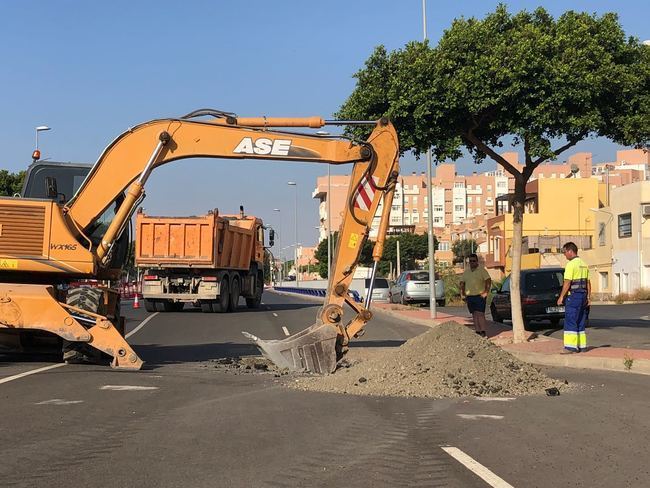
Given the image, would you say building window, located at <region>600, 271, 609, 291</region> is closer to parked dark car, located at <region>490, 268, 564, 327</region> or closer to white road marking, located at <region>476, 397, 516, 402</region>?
parked dark car, located at <region>490, 268, 564, 327</region>

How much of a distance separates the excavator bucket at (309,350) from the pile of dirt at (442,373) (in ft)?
0.68

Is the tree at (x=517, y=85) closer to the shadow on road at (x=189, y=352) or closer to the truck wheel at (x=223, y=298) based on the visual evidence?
the shadow on road at (x=189, y=352)

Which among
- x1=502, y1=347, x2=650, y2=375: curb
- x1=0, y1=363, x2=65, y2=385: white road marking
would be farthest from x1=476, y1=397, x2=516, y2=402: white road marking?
x1=0, y1=363, x2=65, y2=385: white road marking

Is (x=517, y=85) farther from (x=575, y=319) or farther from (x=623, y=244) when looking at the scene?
(x=623, y=244)

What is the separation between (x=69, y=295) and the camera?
11.6 m

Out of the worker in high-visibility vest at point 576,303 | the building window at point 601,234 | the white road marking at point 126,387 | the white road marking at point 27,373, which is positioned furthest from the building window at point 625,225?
the white road marking at point 126,387

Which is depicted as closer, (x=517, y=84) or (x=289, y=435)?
(x=289, y=435)

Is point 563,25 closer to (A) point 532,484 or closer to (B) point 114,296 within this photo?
(B) point 114,296

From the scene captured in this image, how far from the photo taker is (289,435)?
6.98m

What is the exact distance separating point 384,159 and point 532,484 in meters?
7.32

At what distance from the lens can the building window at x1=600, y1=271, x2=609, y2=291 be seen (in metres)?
55.4

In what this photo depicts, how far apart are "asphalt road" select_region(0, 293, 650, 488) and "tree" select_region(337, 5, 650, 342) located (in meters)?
5.44

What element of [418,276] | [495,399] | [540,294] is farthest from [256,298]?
[495,399]

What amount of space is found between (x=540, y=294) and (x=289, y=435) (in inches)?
603
